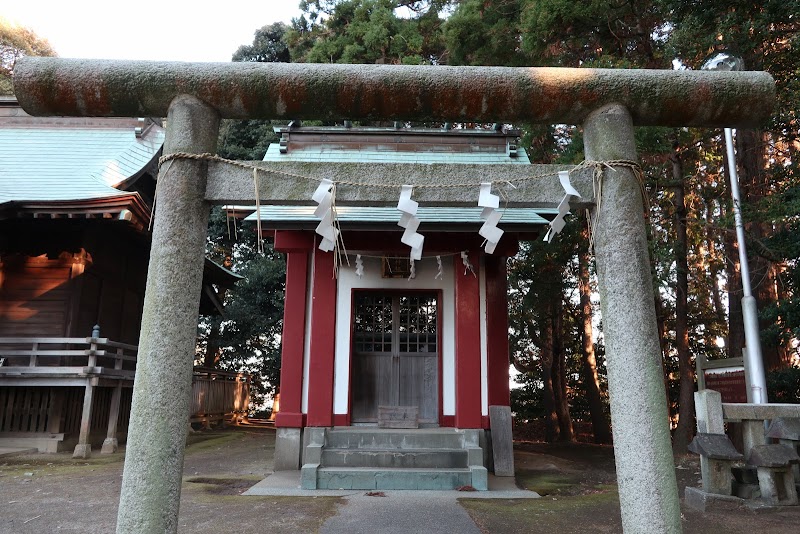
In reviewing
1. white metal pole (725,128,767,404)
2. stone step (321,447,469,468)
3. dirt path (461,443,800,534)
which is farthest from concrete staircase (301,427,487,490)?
white metal pole (725,128,767,404)

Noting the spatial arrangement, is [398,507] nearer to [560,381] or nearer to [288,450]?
[288,450]

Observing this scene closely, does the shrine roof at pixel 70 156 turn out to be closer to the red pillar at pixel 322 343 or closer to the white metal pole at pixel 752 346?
the red pillar at pixel 322 343

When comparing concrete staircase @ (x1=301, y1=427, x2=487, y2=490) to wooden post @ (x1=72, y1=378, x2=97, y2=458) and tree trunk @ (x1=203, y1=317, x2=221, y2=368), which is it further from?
tree trunk @ (x1=203, y1=317, x2=221, y2=368)

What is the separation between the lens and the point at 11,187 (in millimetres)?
10328

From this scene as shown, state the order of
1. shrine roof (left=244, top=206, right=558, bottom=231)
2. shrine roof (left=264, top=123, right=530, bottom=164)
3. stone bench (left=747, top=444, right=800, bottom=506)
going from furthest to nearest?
shrine roof (left=264, top=123, right=530, bottom=164)
shrine roof (left=244, top=206, right=558, bottom=231)
stone bench (left=747, top=444, right=800, bottom=506)

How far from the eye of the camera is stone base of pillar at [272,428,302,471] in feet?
27.1

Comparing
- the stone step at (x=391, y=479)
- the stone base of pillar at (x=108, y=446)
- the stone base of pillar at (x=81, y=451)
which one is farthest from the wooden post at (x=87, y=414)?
the stone step at (x=391, y=479)

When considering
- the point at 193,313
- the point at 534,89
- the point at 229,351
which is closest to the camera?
the point at 193,313

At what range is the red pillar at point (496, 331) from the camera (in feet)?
28.4

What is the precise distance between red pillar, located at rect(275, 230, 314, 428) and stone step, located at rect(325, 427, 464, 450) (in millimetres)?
818

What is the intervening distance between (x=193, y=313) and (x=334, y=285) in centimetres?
560

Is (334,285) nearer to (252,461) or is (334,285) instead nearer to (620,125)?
(252,461)

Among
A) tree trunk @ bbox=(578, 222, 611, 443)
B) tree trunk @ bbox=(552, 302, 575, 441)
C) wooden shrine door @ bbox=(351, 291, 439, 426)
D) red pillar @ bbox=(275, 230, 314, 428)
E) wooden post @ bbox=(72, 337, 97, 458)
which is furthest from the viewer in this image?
tree trunk @ bbox=(552, 302, 575, 441)

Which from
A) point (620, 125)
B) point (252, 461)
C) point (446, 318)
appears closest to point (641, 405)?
point (620, 125)
